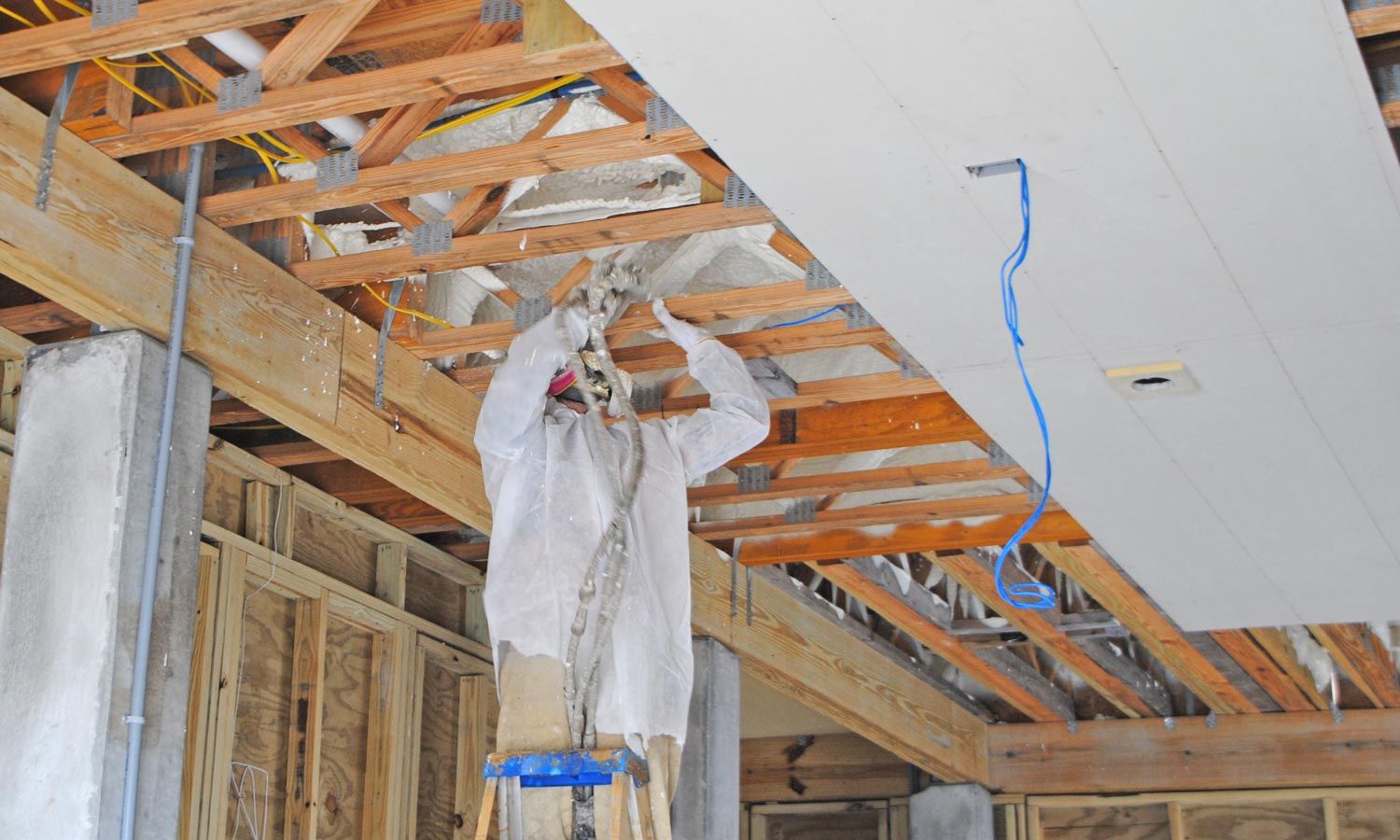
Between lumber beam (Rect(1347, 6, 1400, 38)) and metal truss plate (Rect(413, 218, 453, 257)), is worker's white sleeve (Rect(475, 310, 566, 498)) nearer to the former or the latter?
metal truss plate (Rect(413, 218, 453, 257))

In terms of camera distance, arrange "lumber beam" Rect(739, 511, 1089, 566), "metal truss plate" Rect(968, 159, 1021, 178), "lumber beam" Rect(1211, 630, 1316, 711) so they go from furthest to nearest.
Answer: "lumber beam" Rect(1211, 630, 1316, 711), "lumber beam" Rect(739, 511, 1089, 566), "metal truss plate" Rect(968, 159, 1021, 178)

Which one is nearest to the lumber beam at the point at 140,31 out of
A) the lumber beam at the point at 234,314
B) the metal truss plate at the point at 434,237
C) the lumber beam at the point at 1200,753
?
the lumber beam at the point at 234,314

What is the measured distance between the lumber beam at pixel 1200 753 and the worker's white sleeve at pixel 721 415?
15.1ft

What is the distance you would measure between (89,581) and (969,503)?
9.49 feet

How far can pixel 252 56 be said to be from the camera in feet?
11.3

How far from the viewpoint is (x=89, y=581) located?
3.23m

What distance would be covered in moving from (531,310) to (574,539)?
0.68 m

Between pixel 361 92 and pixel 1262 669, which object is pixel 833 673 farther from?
pixel 361 92

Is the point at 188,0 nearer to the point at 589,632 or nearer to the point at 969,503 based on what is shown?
the point at 589,632

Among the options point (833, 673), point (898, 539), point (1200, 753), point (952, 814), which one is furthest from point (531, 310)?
point (1200, 753)

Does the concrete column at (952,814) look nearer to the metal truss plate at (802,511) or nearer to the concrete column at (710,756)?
the concrete column at (710,756)

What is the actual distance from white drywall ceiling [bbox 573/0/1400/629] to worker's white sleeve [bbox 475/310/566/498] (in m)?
0.78

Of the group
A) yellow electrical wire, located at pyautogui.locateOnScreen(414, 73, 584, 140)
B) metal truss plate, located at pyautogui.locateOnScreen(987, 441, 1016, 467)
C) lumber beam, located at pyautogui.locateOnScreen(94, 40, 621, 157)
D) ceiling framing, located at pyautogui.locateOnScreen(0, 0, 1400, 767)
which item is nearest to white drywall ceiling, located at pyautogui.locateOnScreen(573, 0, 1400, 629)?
ceiling framing, located at pyautogui.locateOnScreen(0, 0, 1400, 767)

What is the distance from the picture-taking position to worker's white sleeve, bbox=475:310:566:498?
3803 mm
